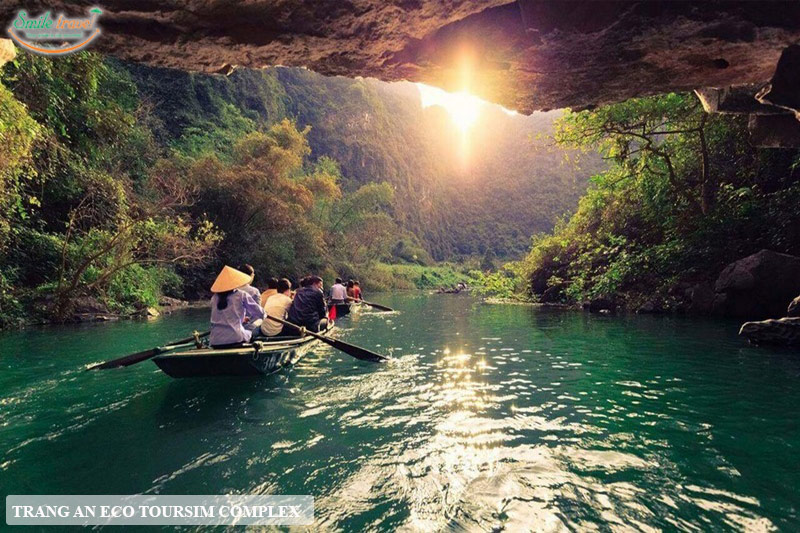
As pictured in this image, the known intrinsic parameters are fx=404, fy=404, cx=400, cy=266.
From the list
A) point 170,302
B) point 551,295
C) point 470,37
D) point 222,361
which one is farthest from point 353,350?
point 551,295

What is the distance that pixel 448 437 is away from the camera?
380 cm

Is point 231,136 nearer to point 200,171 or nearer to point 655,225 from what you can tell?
point 200,171

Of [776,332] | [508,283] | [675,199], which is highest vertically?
[675,199]

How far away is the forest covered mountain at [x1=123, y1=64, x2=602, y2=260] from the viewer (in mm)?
32219

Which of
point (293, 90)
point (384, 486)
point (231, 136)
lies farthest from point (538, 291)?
point (293, 90)

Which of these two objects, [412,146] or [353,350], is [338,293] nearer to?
[353,350]

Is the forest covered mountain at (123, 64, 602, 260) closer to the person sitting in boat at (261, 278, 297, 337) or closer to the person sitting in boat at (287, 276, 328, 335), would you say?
the person sitting in boat at (287, 276, 328, 335)

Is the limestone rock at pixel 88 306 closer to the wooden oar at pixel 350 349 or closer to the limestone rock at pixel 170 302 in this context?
the limestone rock at pixel 170 302

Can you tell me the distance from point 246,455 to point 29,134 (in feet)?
28.3

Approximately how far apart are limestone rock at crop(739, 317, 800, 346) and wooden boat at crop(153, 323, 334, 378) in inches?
324

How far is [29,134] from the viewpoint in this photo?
798 centimetres

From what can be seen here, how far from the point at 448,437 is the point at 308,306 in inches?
184

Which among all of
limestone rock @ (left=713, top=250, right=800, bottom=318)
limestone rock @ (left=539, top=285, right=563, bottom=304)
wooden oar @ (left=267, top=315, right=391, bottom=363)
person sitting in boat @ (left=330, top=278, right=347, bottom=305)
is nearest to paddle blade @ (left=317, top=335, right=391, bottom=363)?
wooden oar @ (left=267, top=315, right=391, bottom=363)

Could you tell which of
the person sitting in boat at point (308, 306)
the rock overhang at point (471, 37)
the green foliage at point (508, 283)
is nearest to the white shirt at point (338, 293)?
the person sitting in boat at point (308, 306)
